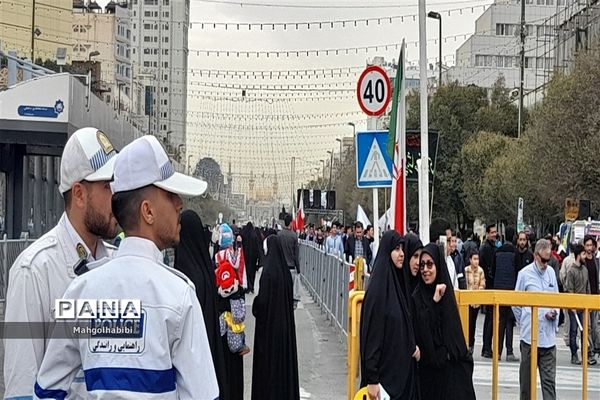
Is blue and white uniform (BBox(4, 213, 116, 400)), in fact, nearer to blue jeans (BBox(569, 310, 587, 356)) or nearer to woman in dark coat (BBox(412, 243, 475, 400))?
woman in dark coat (BBox(412, 243, 475, 400))

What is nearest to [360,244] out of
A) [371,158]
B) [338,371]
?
[338,371]

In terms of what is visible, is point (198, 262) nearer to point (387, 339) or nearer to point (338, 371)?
Result: point (387, 339)

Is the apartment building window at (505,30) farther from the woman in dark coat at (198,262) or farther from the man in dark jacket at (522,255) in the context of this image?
the woman in dark coat at (198,262)

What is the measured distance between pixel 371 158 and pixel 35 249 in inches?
291

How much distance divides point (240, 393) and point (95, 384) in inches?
262

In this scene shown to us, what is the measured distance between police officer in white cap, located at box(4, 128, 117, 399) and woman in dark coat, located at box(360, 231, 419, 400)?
3297mm

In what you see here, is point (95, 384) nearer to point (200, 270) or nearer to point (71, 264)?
point (71, 264)

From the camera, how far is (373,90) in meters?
10.1

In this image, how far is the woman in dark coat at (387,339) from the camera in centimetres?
644

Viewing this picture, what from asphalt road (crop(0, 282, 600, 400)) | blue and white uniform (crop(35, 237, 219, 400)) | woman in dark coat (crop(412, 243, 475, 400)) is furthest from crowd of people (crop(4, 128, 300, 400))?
asphalt road (crop(0, 282, 600, 400))

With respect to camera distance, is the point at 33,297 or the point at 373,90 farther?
the point at 373,90

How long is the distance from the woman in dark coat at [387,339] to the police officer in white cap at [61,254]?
3.30m

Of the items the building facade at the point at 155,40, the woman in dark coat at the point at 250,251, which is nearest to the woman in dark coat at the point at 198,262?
the woman in dark coat at the point at 250,251

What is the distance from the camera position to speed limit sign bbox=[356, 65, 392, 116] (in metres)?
10.1
